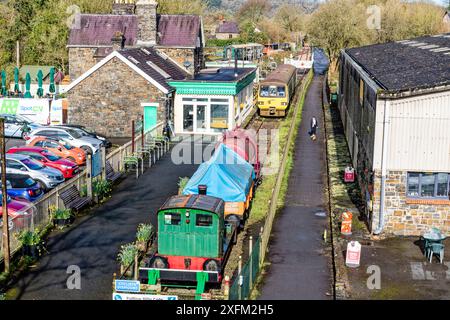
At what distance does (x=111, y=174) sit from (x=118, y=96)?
1269 cm

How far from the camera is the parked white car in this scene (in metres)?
36.7

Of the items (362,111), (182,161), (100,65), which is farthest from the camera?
(100,65)

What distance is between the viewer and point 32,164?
29828mm

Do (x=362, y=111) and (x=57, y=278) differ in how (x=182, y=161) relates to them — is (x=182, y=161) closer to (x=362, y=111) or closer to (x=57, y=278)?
(x=362, y=111)

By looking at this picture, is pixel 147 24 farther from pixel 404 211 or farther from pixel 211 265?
pixel 211 265

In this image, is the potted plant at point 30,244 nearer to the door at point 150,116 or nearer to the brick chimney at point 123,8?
the door at point 150,116

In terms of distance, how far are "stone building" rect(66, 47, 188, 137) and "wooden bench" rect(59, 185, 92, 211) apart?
52.9 ft

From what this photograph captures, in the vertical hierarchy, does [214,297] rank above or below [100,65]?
below

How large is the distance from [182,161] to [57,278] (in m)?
17.1

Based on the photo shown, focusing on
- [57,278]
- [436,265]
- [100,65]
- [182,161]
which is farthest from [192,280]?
[100,65]

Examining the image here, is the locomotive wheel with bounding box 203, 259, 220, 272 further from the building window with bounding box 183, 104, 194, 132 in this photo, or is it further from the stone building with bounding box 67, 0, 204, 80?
the stone building with bounding box 67, 0, 204, 80

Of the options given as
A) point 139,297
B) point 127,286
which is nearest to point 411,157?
point 127,286

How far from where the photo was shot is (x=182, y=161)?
3550cm

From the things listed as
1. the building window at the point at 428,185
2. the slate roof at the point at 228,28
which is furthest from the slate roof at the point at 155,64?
the slate roof at the point at 228,28
